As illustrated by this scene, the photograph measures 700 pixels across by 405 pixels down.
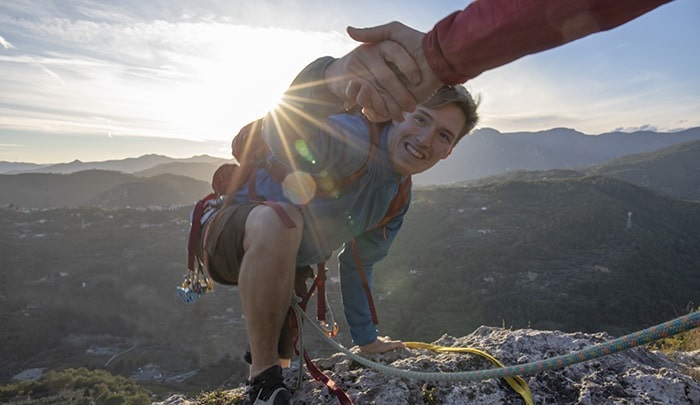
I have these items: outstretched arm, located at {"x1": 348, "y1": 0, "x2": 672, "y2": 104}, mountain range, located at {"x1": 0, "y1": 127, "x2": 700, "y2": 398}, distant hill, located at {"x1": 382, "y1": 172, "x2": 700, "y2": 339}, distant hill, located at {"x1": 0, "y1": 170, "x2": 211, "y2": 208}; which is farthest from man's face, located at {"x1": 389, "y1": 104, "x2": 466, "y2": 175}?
distant hill, located at {"x1": 0, "y1": 170, "x2": 211, "y2": 208}

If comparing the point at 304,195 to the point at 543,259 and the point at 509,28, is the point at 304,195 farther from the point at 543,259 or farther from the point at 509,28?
the point at 543,259

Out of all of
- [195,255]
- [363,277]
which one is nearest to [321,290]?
[363,277]

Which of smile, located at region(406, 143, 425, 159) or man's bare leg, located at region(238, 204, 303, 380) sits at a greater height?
smile, located at region(406, 143, 425, 159)

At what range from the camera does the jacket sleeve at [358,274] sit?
293 cm

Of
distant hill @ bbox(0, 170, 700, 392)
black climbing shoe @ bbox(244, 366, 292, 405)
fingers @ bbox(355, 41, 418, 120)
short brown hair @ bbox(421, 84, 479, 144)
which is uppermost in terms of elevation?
short brown hair @ bbox(421, 84, 479, 144)

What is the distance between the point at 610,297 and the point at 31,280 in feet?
308

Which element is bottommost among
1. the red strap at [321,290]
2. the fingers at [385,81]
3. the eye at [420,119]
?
the red strap at [321,290]

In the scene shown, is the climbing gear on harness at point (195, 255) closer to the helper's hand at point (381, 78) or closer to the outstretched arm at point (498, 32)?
the helper's hand at point (381, 78)

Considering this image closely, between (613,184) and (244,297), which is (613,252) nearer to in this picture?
(613,184)

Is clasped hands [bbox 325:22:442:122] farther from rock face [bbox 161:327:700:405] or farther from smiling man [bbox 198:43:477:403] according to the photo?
rock face [bbox 161:327:700:405]

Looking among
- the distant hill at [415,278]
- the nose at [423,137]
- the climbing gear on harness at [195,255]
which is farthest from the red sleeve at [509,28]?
the distant hill at [415,278]

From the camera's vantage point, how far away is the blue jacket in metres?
1.81

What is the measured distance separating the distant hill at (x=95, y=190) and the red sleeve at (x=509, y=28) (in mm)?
144348

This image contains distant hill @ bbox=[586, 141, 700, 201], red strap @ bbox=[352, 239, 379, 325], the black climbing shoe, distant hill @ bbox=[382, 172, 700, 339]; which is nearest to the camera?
the black climbing shoe
